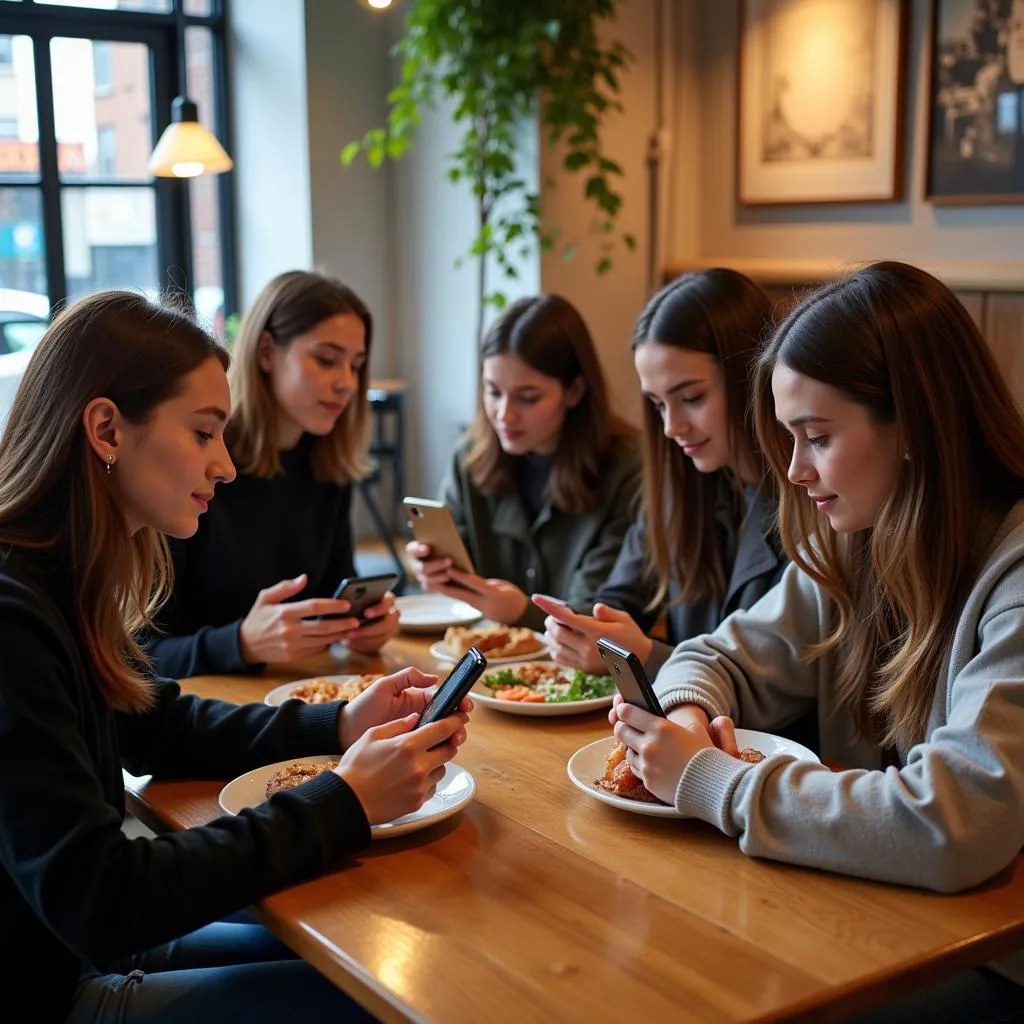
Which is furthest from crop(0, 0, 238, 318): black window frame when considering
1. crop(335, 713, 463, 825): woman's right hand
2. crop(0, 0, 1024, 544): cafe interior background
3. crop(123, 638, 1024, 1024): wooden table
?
crop(123, 638, 1024, 1024): wooden table

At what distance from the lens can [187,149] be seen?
3.85m

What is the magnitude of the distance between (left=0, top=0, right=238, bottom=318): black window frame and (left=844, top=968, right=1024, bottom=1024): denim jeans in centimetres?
374

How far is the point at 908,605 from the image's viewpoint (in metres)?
1.57

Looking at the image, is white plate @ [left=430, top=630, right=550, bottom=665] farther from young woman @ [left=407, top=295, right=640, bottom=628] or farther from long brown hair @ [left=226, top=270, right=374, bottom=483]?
long brown hair @ [left=226, top=270, right=374, bottom=483]

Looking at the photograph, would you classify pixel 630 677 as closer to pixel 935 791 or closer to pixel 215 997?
pixel 935 791

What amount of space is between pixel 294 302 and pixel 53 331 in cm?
116

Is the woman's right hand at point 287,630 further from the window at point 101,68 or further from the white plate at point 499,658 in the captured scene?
the window at point 101,68

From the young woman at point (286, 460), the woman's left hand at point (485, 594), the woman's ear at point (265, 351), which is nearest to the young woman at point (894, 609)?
the woman's left hand at point (485, 594)

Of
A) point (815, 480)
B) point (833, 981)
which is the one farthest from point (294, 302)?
point (833, 981)

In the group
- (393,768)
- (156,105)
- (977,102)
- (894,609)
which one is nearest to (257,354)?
(393,768)

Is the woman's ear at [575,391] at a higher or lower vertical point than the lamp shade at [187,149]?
lower

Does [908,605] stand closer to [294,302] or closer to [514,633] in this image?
[514,633]

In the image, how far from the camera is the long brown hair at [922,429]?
152 centimetres

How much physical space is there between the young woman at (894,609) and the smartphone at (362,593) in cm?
66
